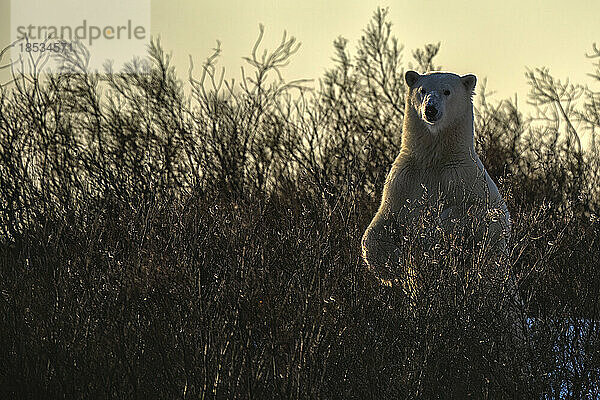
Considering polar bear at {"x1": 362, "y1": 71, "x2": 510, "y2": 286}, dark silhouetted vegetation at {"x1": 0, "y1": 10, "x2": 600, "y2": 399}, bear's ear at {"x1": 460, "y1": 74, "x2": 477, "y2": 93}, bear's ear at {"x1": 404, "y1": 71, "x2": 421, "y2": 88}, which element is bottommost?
dark silhouetted vegetation at {"x1": 0, "y1": 10, "x2": 600, "y2": 399}

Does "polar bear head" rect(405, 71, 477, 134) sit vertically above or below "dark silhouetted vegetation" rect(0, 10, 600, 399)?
above

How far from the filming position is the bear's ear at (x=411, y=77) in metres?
5.55

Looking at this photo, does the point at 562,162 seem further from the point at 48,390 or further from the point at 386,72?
the point at 48,390

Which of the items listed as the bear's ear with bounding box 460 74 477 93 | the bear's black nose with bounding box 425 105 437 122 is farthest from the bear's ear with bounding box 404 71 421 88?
the bear's black nose with bounding box 425 105 437 122

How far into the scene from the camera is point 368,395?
3918mm

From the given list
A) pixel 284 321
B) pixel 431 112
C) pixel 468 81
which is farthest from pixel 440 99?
pixel 284 321

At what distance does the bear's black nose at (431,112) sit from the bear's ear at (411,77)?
371 millimetres

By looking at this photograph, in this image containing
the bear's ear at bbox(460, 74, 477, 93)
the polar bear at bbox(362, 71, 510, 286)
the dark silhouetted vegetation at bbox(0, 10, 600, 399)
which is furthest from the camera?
the bear's ear at bbox(460, 74, 477, 93)

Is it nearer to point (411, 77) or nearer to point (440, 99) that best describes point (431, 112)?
point (440, 99)

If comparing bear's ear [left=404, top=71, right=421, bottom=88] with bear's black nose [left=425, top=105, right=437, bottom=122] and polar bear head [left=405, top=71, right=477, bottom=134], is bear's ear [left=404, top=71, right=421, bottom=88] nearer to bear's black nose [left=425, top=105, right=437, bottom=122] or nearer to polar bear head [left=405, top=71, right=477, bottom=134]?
polar bear head [left=405, top=71, right=477, bottom=134]

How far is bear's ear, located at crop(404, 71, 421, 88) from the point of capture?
555cm

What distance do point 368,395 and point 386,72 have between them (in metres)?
7.81

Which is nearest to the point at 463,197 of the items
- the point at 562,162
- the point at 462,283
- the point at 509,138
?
the point at 462,283

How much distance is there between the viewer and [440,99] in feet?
17.3
